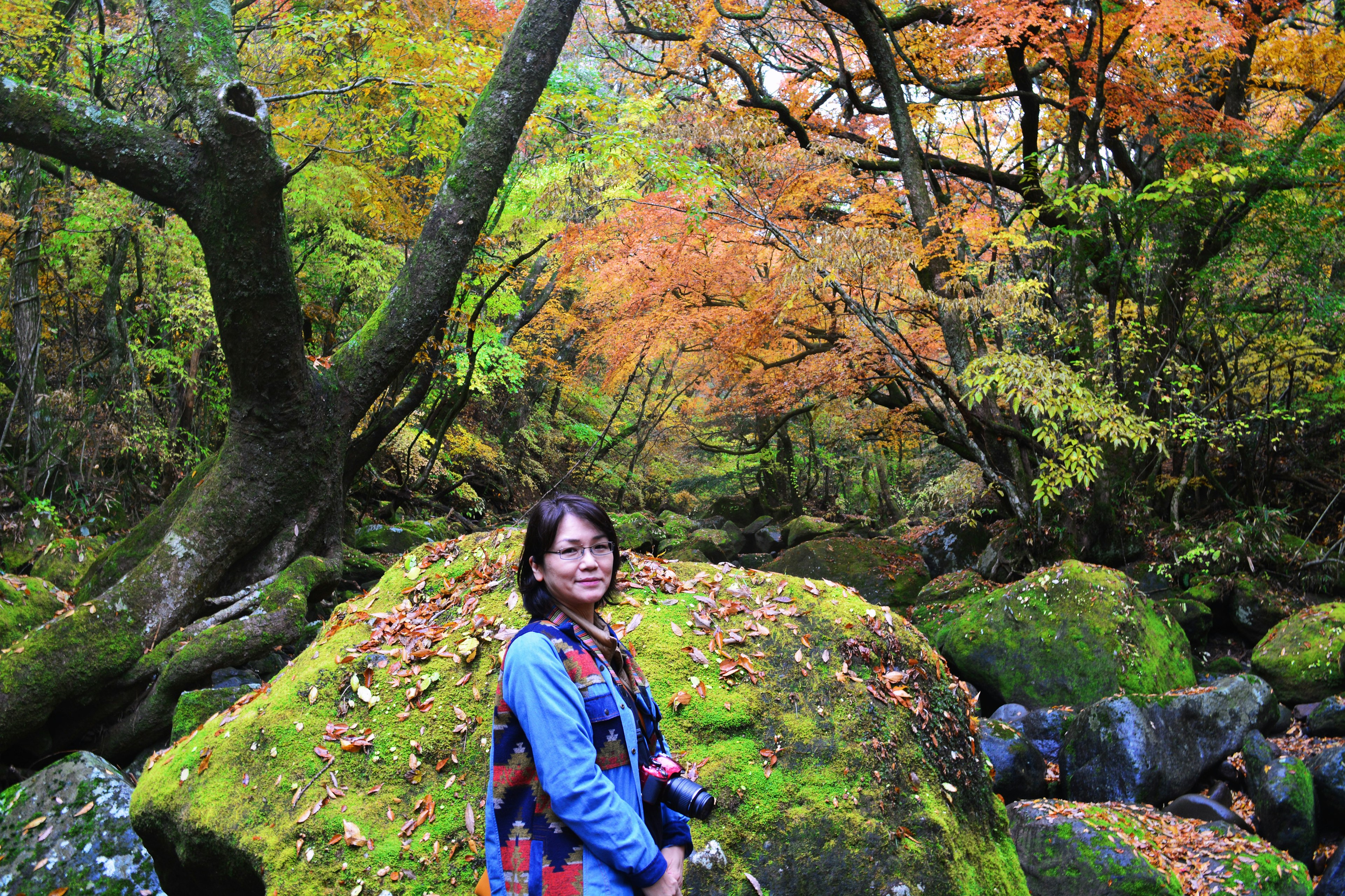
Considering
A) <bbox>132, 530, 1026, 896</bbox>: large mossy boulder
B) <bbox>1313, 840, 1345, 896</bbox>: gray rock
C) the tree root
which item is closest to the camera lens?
<bbox>132, 530, 1026, 896</bbox>: large mossy boulder

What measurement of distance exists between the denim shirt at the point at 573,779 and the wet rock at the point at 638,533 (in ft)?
29.7

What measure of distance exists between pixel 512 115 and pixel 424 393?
274cm

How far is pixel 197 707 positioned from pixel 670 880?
3914 millimetres

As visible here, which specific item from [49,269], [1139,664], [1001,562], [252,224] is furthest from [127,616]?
[1001,562]

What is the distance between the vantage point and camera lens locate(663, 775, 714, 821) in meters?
1.94

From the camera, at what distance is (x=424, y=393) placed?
7.88m

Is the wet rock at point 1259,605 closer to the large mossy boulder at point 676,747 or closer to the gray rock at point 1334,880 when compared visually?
the gray rock at point 1334,880

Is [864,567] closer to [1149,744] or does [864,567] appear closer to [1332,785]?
[1149,744]

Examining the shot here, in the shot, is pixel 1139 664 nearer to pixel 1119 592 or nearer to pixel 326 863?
pixel 1119 592

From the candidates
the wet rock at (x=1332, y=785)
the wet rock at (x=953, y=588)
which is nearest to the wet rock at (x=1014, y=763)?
the wet rock at (x=1332, y=785)

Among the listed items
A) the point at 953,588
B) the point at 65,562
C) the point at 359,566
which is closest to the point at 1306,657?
the point at 953,588

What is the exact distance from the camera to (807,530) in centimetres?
1727

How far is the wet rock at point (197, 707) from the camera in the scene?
4566 millimetres

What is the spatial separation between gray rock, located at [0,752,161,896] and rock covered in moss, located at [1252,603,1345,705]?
8.95 m
